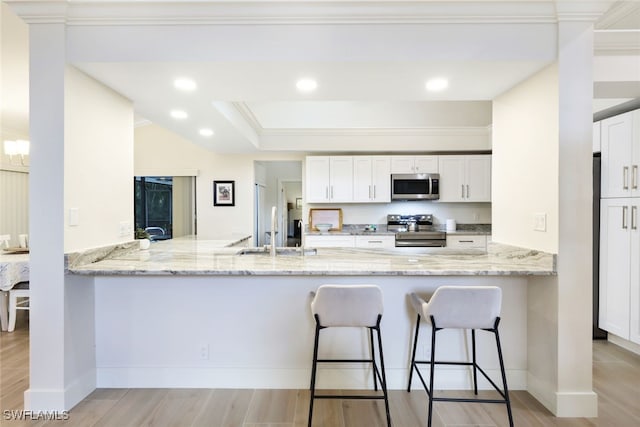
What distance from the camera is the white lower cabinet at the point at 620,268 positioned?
2932 millimetres

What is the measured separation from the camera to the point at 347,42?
2045 millimetres

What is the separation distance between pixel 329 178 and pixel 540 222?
3.44m

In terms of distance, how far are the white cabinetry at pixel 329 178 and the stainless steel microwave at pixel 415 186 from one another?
0.68 meters

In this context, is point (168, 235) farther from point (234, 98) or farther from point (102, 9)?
point (102, 9)

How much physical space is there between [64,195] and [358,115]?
3799mm

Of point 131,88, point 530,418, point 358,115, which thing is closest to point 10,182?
point 131,88

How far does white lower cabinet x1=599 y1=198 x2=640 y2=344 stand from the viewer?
9.62 feet

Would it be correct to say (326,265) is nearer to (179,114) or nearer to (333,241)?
(179,114)

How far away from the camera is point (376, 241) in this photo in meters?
5.31

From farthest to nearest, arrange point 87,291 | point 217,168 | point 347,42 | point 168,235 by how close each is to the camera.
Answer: point 168,235
point 217,168
point 87,291
point 347,42

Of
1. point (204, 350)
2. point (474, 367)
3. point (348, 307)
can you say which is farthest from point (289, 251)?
point (474, 367)

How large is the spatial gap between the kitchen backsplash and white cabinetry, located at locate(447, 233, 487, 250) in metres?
0.57

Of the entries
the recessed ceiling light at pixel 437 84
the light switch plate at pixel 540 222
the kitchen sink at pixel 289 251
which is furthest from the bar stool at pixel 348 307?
the recessed ceiling light at pixel 437 84

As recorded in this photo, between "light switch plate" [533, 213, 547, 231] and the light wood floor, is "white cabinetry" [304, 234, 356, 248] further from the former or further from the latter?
"light switch plate" [533, 213, 547, 231]
